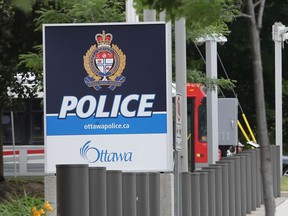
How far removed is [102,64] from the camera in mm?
11984

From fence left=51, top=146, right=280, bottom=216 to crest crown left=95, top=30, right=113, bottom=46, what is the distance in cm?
166

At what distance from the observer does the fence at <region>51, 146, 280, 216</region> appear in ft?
31.3

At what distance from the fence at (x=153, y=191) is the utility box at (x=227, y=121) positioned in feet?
19.3

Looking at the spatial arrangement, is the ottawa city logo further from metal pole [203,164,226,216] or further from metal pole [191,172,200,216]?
metal pole [203,164,226,216]

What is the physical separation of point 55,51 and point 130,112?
46.8 inches

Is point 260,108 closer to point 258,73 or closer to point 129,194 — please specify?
point 258,73

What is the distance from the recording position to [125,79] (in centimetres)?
1216

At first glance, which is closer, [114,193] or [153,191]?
[114,193]

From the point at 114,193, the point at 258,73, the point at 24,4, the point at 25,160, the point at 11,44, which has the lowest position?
the point at 25,160

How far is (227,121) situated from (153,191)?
526 inches

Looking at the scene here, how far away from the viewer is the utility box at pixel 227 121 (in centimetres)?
2536

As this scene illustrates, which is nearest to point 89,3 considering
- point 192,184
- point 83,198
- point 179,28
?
point 179,28

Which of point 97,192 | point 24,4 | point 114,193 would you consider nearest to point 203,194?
point 114,193

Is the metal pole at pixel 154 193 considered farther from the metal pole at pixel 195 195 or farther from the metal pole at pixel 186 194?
the metal pole at pixel 195 195
